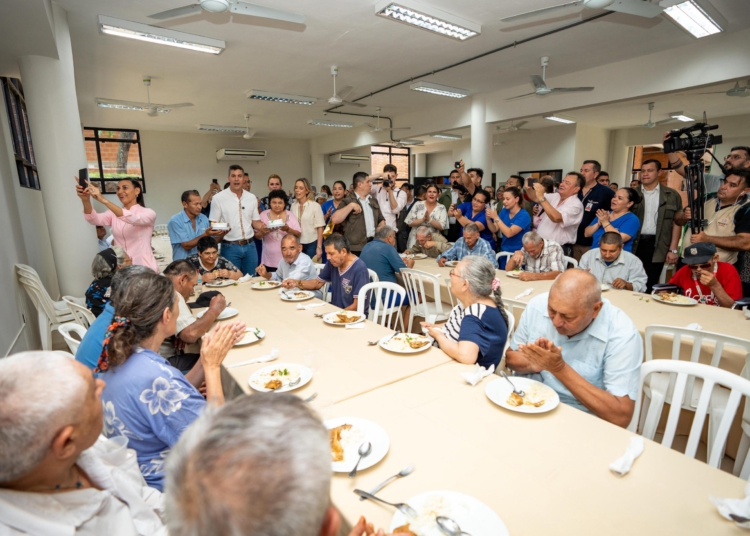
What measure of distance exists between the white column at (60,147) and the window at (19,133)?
1301mm

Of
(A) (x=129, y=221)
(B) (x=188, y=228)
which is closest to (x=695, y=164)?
(B) (x=188, y=228)

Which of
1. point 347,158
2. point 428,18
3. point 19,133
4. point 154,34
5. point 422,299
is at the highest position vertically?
point 428,18

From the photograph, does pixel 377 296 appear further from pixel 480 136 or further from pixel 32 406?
pixel 480 136

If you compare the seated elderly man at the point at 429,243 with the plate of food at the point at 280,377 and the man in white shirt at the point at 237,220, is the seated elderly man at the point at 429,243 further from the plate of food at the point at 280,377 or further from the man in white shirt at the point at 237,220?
the plate of food at the point at 280,377

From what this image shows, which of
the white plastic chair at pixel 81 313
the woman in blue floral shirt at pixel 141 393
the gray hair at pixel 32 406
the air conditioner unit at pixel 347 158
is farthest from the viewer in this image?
the air conditioner unit at pixel 347 158

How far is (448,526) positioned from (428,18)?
4.42 meters

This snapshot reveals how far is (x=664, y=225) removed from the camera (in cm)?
468

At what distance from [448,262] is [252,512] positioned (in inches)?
158

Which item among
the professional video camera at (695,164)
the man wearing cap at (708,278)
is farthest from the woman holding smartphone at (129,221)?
the professional video camera at (695,164)

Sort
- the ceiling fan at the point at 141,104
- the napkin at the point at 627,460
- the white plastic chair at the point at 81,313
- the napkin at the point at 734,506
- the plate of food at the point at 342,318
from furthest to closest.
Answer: the ceiling fan at the point at 141,104, the white plastic chair at the point at 81,313, the plate of food at the point at 342,318, the napkin at the point at 627,460, the napkin at the point at 734,506

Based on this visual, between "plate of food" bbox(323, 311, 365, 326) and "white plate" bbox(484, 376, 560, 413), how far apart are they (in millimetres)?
1085

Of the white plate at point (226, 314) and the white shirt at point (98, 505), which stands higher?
the white shirt at point (98, 505)

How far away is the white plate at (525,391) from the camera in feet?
4.51

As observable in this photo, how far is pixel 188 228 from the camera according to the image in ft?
13.7
